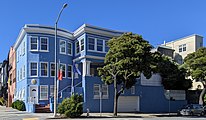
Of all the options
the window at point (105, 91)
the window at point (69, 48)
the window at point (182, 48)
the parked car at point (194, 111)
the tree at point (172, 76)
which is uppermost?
the window at point (182, 48)

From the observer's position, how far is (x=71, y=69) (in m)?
39.1

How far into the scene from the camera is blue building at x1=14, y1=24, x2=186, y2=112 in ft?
116

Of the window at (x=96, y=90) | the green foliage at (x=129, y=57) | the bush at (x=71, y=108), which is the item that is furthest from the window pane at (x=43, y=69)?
the bush at (x=71, y=108)

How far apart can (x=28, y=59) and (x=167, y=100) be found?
19.1 m

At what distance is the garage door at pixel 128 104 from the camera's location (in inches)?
1489

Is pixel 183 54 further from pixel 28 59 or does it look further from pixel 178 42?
pixel 28 59

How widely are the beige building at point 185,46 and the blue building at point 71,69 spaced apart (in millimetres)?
20216

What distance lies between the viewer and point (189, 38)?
57.6m

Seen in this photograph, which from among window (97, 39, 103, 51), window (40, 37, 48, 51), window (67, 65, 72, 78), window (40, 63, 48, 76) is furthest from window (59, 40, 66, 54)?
window (97, 39, 103, 51)

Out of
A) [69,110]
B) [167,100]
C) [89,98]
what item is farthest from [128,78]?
[167,100]

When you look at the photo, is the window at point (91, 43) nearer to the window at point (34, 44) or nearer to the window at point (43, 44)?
the window at point (43, 44)

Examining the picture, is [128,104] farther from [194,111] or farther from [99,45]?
[99,45]

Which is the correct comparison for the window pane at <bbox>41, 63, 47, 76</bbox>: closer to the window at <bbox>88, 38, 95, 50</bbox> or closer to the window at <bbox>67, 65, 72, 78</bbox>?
the window at <bbox>67, 65, 72, 78</bbox>

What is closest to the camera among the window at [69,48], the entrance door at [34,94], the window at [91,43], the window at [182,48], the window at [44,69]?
the entrance door at [34,94]
